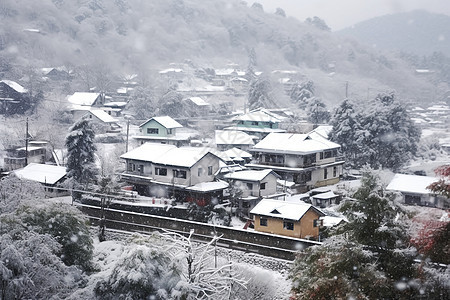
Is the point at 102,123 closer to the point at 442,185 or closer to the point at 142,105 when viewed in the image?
the point at 142,105

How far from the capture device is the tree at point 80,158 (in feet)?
78.1

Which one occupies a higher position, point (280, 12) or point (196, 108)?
point (280, 12)

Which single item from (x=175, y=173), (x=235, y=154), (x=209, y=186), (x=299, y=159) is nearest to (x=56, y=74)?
(x=235, y=154)

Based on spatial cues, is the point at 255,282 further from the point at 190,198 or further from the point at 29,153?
the point at 29,153

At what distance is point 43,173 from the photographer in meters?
25.0

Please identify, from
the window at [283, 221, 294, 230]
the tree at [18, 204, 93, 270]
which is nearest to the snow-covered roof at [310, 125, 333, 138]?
the window at [283, 221, 294, 230]

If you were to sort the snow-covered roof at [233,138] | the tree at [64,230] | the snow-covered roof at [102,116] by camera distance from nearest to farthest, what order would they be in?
1. the tree at [64,230]
2. the snow-covered roof at [233,138]
3. the snow-covered roof at [102,116]

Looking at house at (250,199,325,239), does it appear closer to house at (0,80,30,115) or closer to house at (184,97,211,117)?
house at (0,80,30,115)

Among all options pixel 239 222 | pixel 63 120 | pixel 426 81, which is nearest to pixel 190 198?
pixel 239 222

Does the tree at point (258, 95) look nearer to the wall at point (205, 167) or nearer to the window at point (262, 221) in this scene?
the wall at point (205, 167)

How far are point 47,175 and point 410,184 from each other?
20126 mm

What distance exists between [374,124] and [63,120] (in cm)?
2586

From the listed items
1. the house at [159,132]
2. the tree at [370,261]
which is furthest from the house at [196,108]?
the tree at [370,261]

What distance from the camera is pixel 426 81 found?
8650cm
